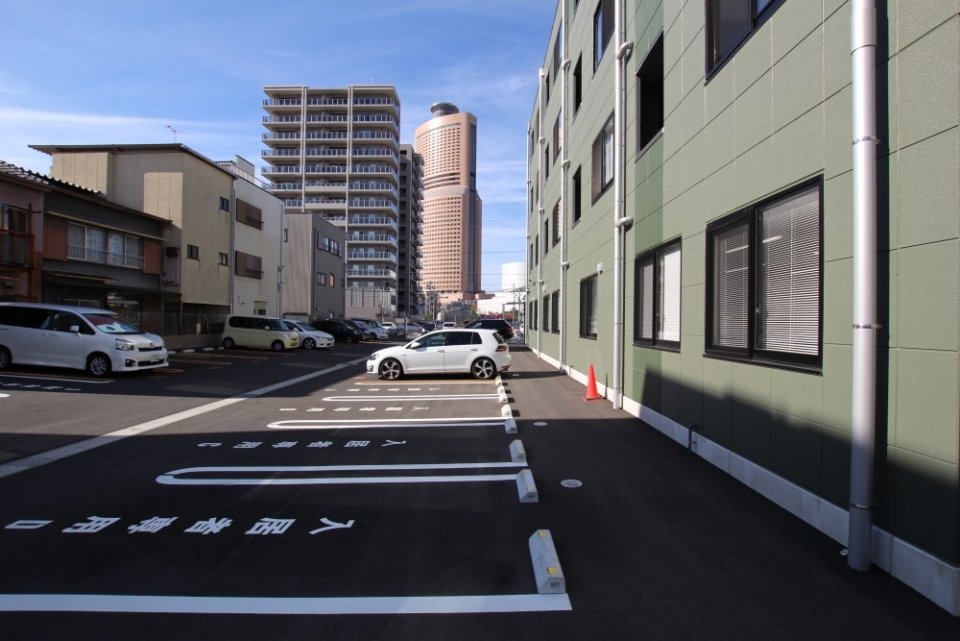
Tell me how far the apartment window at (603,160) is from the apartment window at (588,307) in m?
2.18

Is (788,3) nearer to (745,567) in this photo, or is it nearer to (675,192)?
(675,192)

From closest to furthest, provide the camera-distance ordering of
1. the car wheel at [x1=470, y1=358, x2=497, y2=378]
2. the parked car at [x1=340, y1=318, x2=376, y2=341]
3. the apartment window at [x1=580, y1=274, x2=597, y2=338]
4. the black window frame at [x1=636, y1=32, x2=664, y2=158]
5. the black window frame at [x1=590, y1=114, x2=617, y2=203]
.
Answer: the black window frame at [x1=636, y1=32, x2=664, y2=158], the black window frame at [x1=590, y1=114, x2=617, y2=203], the apartment window at [x1=580, y1=274, x2=597, y2=338], the car wheel at [x1=470, y1=358, x2=497, y2=378], the parked car at [x1=340, y1=318, x2=376, y2=341]

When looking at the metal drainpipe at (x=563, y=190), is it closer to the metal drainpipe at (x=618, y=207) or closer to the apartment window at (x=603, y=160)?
the apartment window at (x=603, y=160)

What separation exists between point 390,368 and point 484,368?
8.89ft

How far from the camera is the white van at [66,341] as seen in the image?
47.4ft

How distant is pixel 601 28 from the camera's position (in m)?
13.4

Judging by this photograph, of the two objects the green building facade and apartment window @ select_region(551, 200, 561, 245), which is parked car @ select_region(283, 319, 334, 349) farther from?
the green building facade

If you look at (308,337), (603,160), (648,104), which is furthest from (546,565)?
(308,337)

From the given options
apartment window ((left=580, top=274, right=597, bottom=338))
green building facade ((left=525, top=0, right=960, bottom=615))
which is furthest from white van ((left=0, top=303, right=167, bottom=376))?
green building facade ((left=525, top=0, right=960, bottom=615))

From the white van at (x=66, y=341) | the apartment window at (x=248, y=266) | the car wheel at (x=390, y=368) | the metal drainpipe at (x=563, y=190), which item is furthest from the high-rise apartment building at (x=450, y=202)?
the white van at (x=66, y=341)

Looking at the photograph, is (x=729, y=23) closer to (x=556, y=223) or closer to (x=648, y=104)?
A: (x=648, y=104)

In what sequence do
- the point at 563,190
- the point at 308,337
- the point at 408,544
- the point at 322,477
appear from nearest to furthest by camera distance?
the point at 408,544 → the point at 322,477 → the point at 563,190 → the point at 308,337

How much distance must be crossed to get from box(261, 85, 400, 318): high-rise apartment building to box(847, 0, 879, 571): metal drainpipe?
7049 centimetres

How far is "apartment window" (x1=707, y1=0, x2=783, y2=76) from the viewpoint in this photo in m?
5.59
